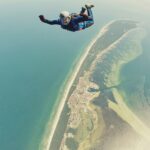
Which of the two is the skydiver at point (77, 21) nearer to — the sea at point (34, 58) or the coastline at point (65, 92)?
the coastline at point (65, 92)

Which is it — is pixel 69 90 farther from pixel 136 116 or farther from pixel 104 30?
pixel 104 30

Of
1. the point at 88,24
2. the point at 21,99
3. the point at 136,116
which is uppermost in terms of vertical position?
the point at 88,24

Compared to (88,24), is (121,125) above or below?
below

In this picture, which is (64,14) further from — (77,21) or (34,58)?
(34,58)

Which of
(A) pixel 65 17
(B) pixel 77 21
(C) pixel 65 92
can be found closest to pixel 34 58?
(C) pixel 65 92

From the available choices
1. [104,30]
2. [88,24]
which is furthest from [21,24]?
[88,24]

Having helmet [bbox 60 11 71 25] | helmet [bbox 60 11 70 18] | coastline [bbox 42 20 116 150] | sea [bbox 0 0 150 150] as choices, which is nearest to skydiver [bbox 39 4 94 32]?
helmet [bbox 60 11 71 25]
